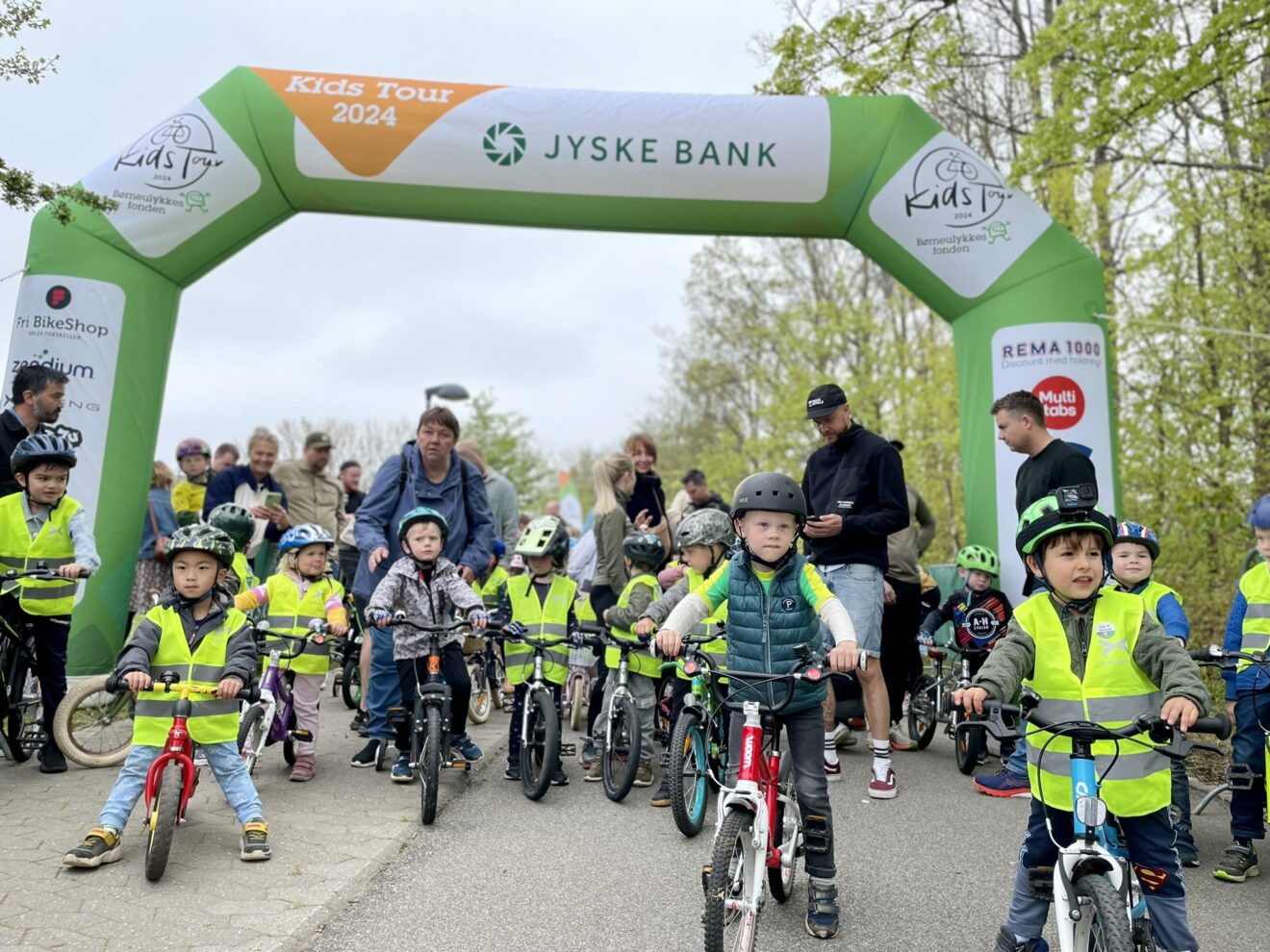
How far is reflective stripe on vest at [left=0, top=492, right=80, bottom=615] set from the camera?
670cm

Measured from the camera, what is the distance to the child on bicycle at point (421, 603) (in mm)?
6727

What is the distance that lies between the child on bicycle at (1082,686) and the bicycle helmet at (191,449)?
866 centimetres

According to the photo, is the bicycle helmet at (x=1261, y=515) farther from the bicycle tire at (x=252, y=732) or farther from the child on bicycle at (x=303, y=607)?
the bicycle tire at (x=252, y=732)

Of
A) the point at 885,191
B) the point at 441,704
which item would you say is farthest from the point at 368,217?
the point at 441,704

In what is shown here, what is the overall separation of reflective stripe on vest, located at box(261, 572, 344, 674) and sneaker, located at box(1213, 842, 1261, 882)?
515cm

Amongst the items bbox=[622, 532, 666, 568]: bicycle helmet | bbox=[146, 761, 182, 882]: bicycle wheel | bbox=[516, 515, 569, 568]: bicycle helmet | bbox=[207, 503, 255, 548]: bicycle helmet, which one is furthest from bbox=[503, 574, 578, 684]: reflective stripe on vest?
bbox=[146, 761, 182, 882]: bicycle wheel

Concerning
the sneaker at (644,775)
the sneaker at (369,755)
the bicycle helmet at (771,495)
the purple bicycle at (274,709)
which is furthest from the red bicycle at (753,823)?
the sneaker at (369,755)

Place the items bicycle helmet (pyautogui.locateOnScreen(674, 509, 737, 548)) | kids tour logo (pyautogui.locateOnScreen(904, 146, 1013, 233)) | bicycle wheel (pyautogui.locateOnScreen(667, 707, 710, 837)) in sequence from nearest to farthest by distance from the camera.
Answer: bicycle wheel (pyautogui.locateOnScreen(667, 707, 710, 837)) < bicycle helmet (pyautogui.locateOnScreen(674, 509, 737, 548)) < kids tour logo (pyautogui.locateOnScreen(904, 146, 1013, 233))

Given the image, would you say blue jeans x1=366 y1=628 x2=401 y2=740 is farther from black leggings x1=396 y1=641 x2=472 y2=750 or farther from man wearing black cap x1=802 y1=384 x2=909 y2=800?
man wearing black cap x1=802 y1=384 x2=909 y2=800

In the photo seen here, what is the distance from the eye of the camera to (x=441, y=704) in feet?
20.7

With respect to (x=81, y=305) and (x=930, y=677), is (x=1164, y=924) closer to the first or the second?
(x=930, y=677)

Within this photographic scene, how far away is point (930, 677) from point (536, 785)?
11.7 feet

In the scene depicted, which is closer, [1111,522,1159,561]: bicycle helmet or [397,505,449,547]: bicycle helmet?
[1111,522,1159,561]: bicycle helmet

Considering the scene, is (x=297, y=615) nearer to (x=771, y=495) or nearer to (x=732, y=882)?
(x=771, y=495)
